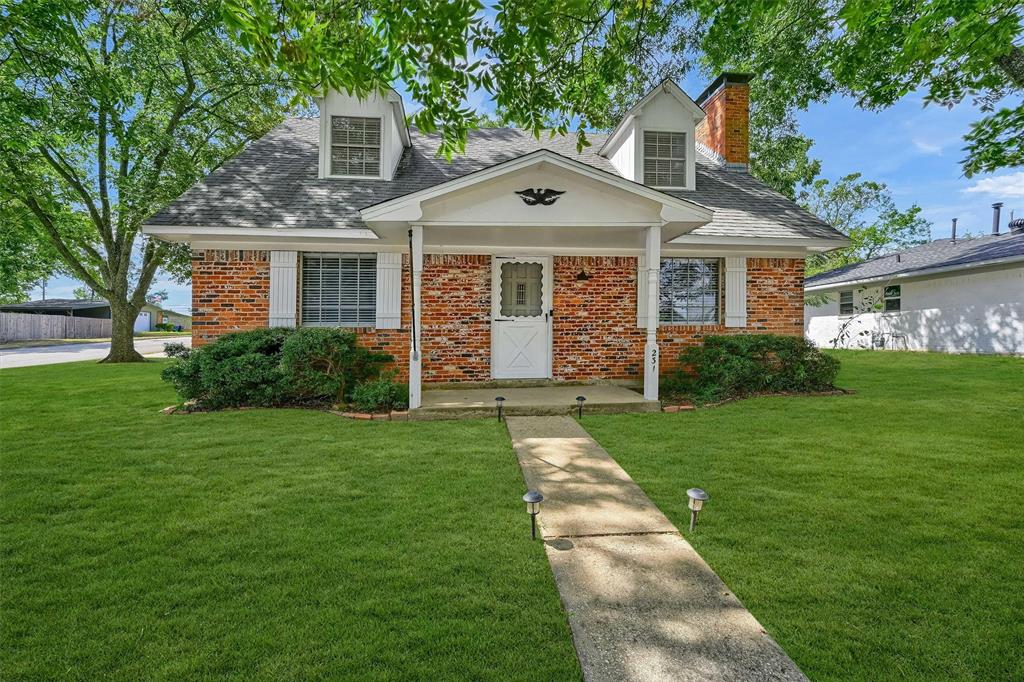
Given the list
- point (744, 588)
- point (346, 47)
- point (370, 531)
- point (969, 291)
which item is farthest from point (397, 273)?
point (969, 291)

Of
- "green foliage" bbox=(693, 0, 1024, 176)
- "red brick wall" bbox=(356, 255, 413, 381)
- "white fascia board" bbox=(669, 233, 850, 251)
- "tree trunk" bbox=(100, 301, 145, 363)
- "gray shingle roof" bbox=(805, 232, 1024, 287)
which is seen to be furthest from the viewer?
"tree trunk" bbox=(100, 301, 145, 363)

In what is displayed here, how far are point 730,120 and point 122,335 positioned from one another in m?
19.1

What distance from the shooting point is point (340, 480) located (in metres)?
4.12

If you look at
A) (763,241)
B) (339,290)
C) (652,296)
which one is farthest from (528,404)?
(763,241)

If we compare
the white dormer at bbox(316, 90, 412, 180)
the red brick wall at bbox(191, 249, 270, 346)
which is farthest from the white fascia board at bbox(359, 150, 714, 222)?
the white dormer at bbox(316, 90, 412, 180)

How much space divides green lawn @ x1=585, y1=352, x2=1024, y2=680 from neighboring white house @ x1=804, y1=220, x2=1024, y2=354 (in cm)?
1026

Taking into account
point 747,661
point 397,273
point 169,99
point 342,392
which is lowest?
point 747,661

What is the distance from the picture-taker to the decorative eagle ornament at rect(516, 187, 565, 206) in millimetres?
6516

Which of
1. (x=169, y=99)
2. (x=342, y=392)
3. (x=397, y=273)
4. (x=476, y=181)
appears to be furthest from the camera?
(x=169, y=99)

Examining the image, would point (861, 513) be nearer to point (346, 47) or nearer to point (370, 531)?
point (370, 531)

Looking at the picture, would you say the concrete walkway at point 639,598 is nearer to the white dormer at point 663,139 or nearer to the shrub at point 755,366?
the shrub at point 755,366

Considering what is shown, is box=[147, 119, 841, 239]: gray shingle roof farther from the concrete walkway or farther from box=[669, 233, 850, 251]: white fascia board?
the concrete walkway

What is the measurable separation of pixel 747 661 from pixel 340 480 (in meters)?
3.32

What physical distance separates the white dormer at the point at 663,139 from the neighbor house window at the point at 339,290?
18.5 ft
